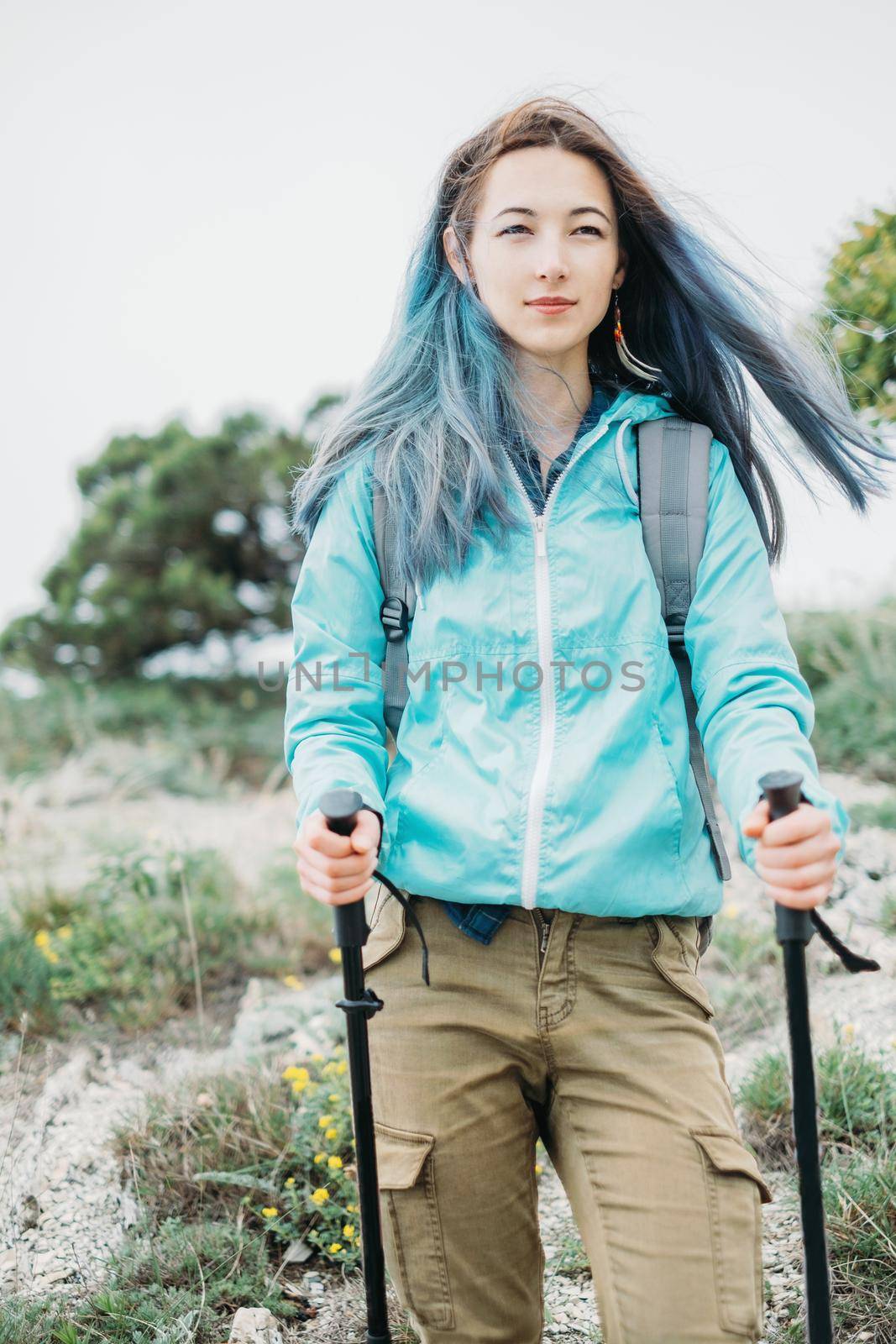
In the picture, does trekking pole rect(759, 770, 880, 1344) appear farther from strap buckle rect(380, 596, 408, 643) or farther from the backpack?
strap buckle rect(380, 596, 408, 643)

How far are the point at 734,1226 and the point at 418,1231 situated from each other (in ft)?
1.74

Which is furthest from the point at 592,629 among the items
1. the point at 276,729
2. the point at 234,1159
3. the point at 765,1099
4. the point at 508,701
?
the point at 276,729

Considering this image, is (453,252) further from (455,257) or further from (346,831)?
(346,831)

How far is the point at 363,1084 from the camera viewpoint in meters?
1.92

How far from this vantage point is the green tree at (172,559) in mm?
9125

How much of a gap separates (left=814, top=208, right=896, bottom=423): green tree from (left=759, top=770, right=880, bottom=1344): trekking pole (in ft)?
7.21

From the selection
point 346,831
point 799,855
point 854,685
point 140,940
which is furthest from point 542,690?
point 854,685

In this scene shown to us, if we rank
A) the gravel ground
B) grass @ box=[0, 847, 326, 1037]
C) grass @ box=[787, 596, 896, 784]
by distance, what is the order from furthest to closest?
grass @ box=[787, 596, 896, 784]
grass @ box=[0, 847, 326, 1037]
the gravel ground

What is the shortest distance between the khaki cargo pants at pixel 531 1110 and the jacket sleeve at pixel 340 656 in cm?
34

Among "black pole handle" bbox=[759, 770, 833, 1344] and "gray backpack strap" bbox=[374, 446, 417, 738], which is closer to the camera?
"black pole handle" bbox=[759, 770, 833, 1344]

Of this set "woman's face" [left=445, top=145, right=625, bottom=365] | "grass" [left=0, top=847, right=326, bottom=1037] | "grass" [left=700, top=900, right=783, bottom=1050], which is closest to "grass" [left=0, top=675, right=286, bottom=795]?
"grass" [left=0, top=847, right=326, bottom=1037]

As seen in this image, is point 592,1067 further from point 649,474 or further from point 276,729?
point 276,729

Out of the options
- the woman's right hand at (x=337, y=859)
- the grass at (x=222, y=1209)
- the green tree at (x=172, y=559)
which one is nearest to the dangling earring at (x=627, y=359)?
the woman's right hand at (x=337, y=859)

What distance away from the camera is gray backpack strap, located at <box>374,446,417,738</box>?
88.4 inches
